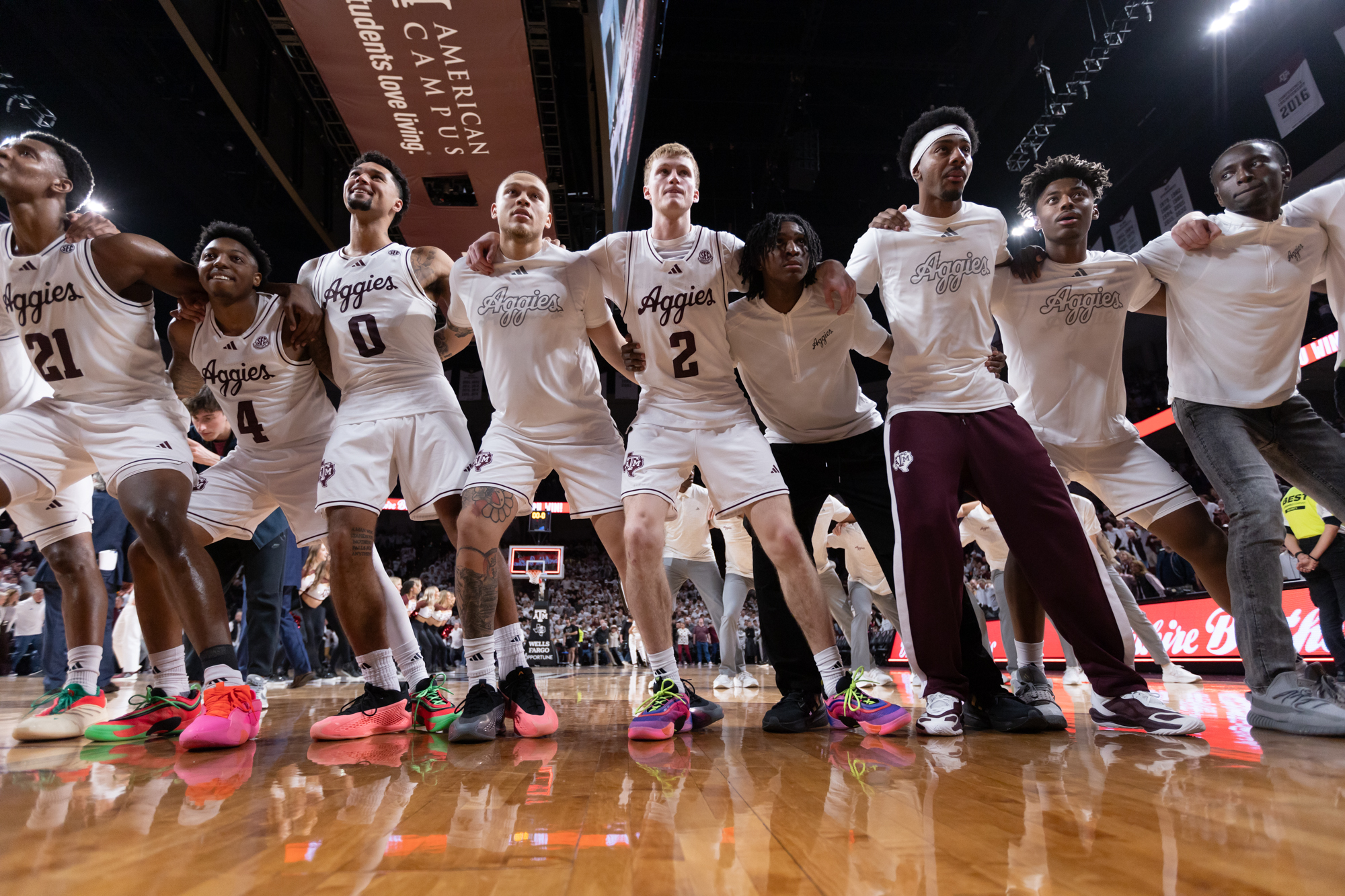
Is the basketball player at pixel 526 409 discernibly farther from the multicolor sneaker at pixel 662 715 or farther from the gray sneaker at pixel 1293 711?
the gray sneaker at pixel 1293 711

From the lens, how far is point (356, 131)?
6312 millimetres

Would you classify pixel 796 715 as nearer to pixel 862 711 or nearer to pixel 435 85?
pixel 862 711

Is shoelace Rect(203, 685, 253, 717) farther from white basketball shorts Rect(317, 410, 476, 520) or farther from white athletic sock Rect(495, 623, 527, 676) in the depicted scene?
white athletic sock Rect(495, 623, 527, 676)

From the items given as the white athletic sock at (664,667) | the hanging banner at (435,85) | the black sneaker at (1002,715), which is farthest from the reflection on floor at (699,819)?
the hanging banner at (435,85)

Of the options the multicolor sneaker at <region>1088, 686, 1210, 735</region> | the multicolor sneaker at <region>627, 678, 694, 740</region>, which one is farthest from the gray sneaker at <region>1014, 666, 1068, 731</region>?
the multicolor sneaker at <region>627, 678, 694, 740</region>

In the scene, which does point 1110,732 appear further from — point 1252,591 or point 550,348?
point 550,348

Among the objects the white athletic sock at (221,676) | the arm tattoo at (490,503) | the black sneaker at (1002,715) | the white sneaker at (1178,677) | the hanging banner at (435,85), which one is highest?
the hanging banner at (435,85)

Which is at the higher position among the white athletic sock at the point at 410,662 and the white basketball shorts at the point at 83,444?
the white basketball shorts at the point at 83,444

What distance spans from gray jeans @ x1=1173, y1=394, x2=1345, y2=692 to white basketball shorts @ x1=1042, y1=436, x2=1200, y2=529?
0.45ft

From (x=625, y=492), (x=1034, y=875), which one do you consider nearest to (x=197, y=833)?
(x=1034, y=875)

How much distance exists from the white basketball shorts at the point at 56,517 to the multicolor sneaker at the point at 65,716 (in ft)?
2.14

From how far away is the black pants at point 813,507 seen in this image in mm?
2912

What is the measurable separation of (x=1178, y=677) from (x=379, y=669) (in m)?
5.40

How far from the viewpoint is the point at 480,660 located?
2.81 m
